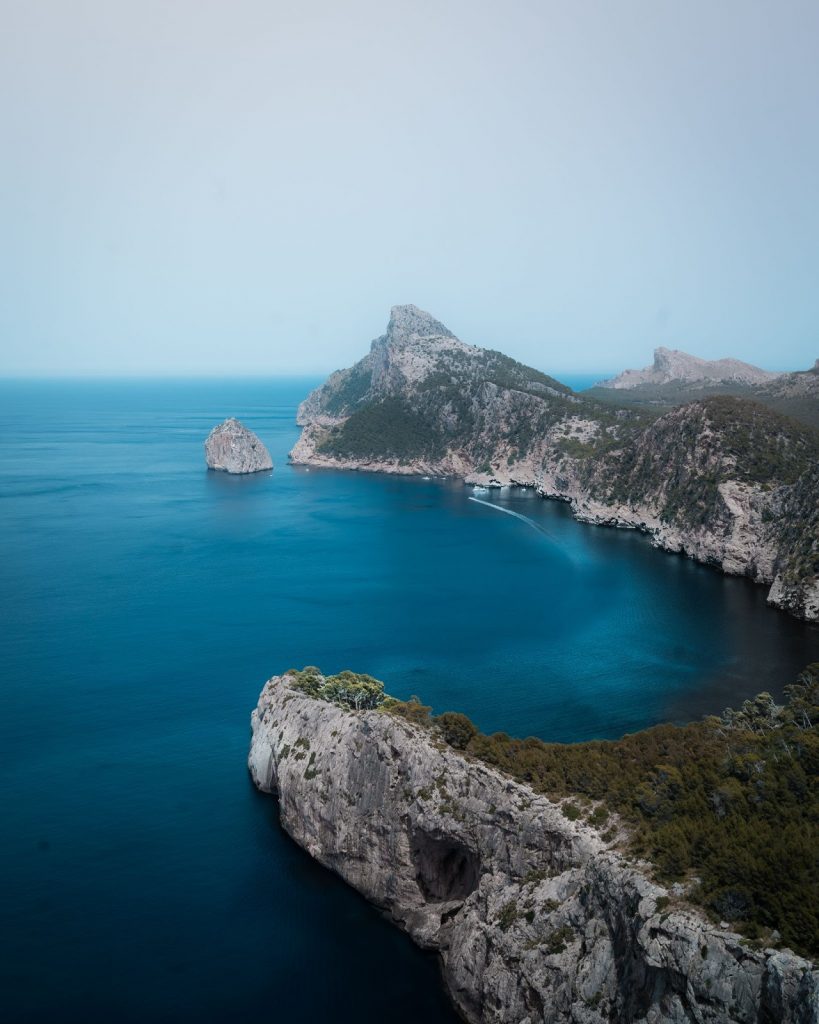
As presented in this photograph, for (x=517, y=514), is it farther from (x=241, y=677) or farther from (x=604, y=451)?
(x=241, y=677)

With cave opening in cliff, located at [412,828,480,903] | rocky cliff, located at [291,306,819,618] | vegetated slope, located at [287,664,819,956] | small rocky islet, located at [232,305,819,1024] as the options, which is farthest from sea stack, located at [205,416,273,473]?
cave opening in cliff, located at [412,828,480,903]

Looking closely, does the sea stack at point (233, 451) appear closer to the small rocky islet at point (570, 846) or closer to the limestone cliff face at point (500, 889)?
the small rocky islet at point (570, 846)

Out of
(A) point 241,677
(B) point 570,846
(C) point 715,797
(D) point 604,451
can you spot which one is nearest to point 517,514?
(D) point 604,451

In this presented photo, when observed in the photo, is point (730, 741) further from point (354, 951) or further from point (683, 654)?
point (683, 654)

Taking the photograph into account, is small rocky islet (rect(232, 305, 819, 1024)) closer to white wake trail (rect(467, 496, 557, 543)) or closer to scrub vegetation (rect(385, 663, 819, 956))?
scrub vegetation (rect(385, 663, 819, 956))

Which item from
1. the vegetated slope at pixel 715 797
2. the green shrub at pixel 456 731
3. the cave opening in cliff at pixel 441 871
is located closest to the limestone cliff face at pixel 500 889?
the cave opening in cliff at pixel 441 871

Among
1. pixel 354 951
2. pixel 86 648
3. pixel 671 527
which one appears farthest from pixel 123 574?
pixel 671 527
